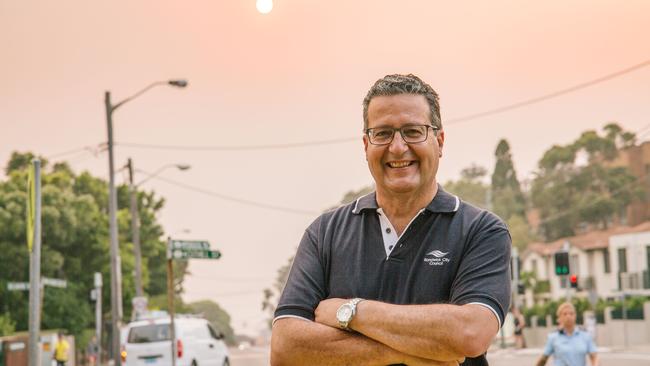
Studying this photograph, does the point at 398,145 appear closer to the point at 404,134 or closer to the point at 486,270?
the point at 404,134

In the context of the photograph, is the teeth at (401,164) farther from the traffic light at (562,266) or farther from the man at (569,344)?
the traffic light at (562,266)

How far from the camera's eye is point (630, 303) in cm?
A: 5616

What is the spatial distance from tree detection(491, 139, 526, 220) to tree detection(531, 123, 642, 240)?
3180 millimetres

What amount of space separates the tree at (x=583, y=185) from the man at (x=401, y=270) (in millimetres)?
103822

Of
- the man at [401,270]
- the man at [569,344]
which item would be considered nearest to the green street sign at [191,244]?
the man at [569,344]

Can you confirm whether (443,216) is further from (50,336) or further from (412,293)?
(50,336)

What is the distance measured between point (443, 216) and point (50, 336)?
43.4m

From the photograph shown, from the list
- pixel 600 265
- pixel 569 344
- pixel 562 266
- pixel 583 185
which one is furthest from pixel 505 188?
pixel 569 344

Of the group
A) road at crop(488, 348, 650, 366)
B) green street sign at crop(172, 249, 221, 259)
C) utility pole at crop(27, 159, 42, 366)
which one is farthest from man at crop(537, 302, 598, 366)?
road at crop(488, 348, 650, 366)

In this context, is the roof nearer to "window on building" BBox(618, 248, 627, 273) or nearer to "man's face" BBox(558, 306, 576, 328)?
"window on building" BBox(618, 248, 627, 273)

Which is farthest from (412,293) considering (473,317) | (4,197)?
(4,197)

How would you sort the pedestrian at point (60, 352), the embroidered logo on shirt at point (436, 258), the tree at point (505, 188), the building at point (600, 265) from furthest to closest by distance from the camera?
the tree at point (505, 188) → the building at point (600, 265) → the pedestrian at point (60, 352) → the embroidered logo on shirt at point (436, 258)

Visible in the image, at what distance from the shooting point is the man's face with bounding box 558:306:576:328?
1251 cm

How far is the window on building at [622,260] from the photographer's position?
3115 inches
